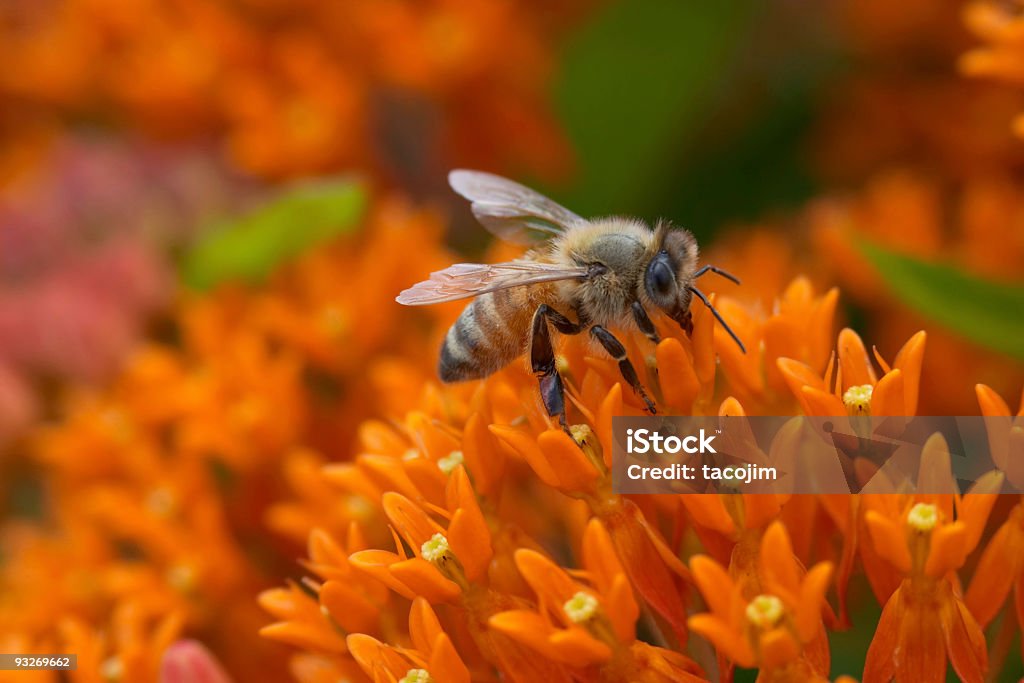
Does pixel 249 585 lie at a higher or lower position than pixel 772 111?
lower

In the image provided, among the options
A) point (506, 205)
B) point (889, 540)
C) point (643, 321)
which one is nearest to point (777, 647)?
point (889, 540)

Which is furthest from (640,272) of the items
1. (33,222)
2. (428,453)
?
(33,222)

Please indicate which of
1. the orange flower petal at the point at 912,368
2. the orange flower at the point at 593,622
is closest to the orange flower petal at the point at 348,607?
the orange flower at the point at 593,622

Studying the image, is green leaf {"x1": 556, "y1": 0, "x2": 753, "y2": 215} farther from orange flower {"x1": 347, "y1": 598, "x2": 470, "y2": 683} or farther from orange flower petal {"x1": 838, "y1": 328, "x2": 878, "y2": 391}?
orange flower {"x1": 347, "y1": 598, "x2": 470, "y2": 683}

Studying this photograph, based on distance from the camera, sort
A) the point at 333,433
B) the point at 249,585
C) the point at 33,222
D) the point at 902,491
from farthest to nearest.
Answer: the point at 33,222
the point at 333,433
the point at 249,585
the point at 902,491

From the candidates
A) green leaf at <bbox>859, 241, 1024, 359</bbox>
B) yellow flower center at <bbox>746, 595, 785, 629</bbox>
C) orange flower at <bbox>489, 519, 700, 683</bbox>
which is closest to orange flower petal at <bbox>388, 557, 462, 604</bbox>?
orange flower at <bbox>489, 519, 700, 683</bbox>

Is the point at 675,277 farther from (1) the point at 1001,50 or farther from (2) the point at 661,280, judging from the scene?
(1) the point at 1001,50

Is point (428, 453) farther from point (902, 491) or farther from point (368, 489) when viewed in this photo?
point (902, 491)

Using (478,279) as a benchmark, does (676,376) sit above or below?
below
